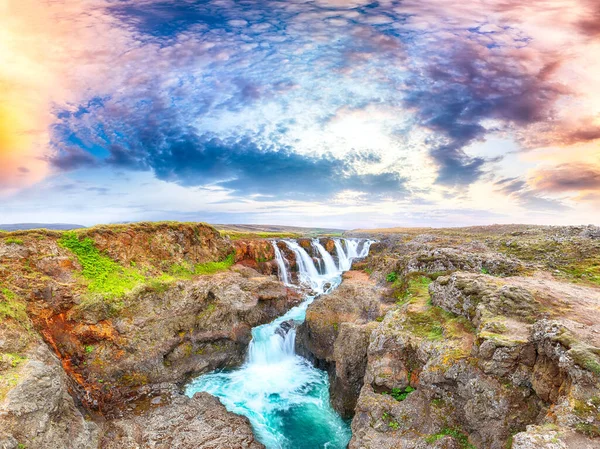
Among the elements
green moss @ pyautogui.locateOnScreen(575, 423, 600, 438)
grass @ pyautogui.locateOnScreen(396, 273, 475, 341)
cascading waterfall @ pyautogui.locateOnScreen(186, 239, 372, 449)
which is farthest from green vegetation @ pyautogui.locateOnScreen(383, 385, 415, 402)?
green moss @ pyautogui.locateOnScreen(575, 423, 600, 438)

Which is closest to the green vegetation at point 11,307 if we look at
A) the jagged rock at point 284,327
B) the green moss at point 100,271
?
the green moss at point 100,271

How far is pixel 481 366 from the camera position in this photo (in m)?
9.48

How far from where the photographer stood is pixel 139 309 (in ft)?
64.4

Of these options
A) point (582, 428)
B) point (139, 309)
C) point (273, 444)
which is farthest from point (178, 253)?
point (582, 428)

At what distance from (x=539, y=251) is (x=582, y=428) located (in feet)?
66.9

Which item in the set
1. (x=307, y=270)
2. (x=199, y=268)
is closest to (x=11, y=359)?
(x=199, y=268)

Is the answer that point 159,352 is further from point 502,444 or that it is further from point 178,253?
point 502,444

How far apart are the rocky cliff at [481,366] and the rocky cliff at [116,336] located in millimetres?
6273

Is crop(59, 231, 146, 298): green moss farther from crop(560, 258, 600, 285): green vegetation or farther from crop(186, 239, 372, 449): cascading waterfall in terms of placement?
crop(560, 258, 600, 285): green vegetation

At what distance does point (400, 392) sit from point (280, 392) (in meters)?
8.90

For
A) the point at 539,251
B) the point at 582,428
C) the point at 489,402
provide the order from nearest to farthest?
1. the point at 582,428
2. the point at 489,402
3. the point at 539,251

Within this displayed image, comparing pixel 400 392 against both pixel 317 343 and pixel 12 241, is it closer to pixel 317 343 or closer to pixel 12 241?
pixel 317 343

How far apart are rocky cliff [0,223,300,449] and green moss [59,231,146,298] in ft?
0.20

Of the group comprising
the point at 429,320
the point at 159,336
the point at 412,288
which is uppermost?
the point at 412,288
